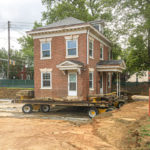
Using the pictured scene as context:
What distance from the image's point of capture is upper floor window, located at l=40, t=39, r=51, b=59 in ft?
59.4

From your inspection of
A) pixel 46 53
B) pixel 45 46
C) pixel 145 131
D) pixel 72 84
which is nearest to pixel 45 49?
pixel 45 46

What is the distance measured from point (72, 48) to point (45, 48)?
9.74 ft

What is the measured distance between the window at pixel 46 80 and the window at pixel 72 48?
116 inches

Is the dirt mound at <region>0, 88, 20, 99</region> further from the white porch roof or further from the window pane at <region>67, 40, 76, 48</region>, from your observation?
the white porch roof

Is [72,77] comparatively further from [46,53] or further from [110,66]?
[110,66]

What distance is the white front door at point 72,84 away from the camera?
16.7 metres

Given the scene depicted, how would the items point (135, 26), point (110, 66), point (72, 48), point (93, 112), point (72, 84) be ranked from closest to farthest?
1. point (93, 112)
2. point (72, 84)
3. point (72, 48)
4. point (110, 66)
5. point (135, 26)

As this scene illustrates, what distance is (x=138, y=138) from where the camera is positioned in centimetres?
729

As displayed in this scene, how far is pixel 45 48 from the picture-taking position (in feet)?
60.0

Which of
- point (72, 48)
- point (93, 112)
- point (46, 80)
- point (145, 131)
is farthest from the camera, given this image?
point (46, 80)

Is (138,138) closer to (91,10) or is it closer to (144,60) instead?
(144,60)

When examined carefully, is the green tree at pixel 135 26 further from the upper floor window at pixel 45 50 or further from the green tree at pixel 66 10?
the upper floor window at pixel 45 50

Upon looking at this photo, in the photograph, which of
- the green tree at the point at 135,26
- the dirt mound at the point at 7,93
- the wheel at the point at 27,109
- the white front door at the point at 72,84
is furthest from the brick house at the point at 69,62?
the dirt mound at the point at 7,93

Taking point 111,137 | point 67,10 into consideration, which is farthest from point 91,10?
point 111,137
